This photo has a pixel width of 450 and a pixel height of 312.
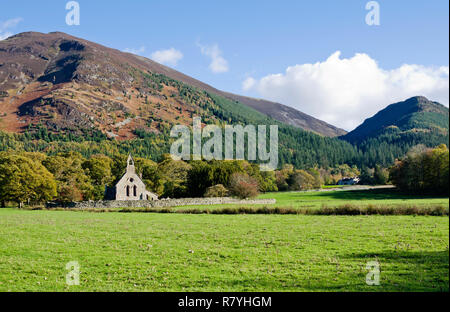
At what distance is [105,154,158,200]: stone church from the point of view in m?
82.1

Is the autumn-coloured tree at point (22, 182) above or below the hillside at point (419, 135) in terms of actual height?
below

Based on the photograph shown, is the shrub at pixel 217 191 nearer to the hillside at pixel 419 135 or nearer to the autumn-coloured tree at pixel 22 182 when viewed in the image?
the hillside at pixel 419 135

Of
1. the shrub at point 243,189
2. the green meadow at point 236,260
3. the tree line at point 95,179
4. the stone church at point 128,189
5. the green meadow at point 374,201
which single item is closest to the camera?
the green meadow at point 236,260

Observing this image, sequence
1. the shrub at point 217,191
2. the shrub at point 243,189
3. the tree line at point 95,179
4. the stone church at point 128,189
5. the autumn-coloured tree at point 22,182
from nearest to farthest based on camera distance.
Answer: the shrub at point 243,189 < the autumn-coloured tree at point 22,182 < the tree line at point 95,179 < the shrub at point 217,191 < the stone church at point 128,189

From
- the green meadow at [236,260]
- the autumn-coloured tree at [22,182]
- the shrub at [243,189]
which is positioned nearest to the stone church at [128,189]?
the autumn-coloured tree at [22,182]

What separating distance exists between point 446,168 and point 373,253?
1138cm

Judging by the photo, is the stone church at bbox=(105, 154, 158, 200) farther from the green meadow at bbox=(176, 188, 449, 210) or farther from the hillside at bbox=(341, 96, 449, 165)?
the hillside at bbox=(341, 96, 449, 165)

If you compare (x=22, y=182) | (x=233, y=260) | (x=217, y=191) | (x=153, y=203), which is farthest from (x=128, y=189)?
(x=233, y=260)

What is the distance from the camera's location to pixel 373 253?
55.0ft

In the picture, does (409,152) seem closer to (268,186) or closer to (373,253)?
(373,253)

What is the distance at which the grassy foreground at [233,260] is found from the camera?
485 inches

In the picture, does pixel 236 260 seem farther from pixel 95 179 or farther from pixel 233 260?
pixel 95 179

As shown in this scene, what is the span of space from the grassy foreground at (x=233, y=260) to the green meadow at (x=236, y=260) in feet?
0.12
